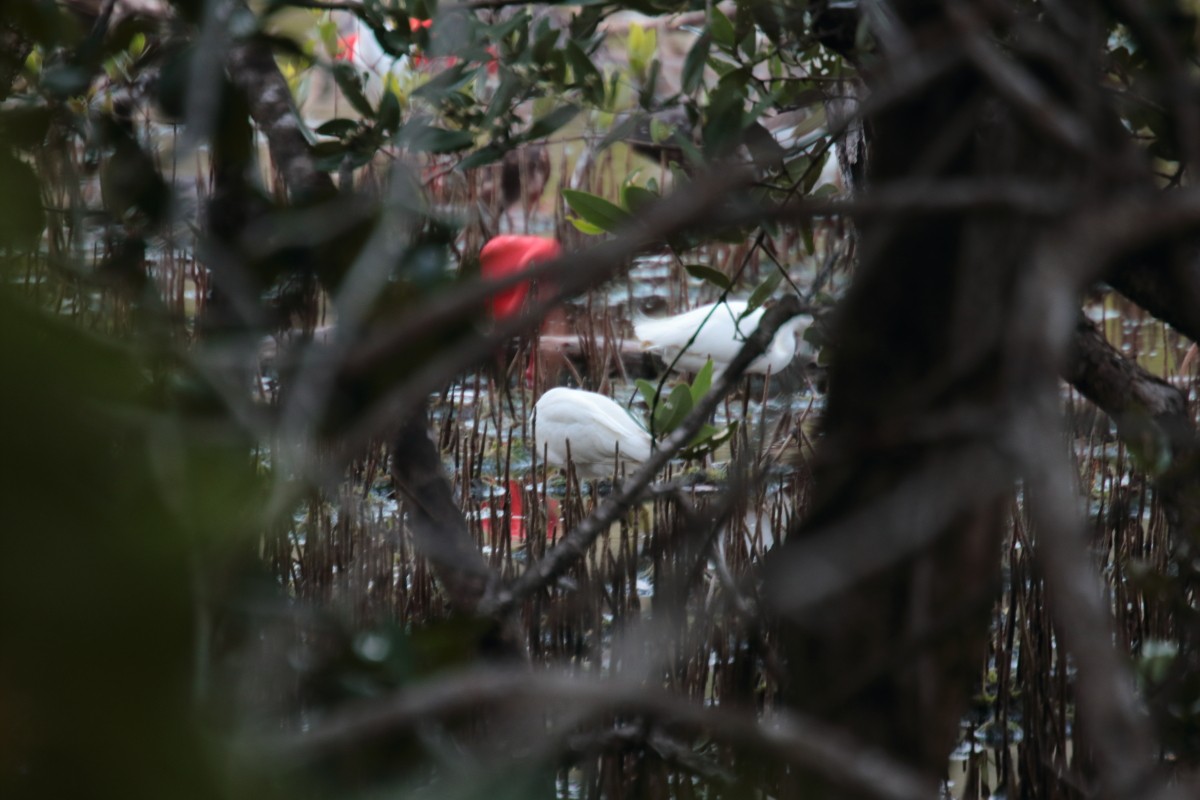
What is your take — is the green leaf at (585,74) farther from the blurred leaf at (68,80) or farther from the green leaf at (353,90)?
the blurred leaf at (68,80)

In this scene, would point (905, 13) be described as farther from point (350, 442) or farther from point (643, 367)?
point (643, 367)

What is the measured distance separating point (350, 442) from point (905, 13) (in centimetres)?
40

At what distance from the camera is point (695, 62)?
1.29 m

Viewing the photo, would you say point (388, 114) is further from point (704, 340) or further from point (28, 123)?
point (704, 340)

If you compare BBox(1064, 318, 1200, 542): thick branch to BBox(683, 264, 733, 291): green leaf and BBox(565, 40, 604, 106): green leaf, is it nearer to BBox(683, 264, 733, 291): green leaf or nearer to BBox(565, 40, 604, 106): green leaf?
BBox(683, 264, 733, 291): green leaf

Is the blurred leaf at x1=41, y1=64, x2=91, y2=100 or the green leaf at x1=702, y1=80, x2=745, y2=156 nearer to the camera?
the blurred leaf at x1=41, y1=64, x2=91, y2=100

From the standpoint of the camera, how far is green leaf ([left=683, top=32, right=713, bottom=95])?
4.22 ft

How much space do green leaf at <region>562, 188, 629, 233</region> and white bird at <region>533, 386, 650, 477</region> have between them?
139cm

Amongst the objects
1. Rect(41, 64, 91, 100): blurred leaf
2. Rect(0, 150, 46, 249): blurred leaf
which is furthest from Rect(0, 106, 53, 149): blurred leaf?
Rect(0, 150, 46, 249): blurred leaf

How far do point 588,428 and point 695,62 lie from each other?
1519 mm

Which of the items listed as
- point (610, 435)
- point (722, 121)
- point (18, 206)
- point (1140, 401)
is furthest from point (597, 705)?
point (610, 435)

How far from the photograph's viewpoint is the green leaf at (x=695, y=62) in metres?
A: 1.29

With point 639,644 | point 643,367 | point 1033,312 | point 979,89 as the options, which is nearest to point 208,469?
point 639,644

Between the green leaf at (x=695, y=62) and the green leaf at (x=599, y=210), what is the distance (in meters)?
0.17
